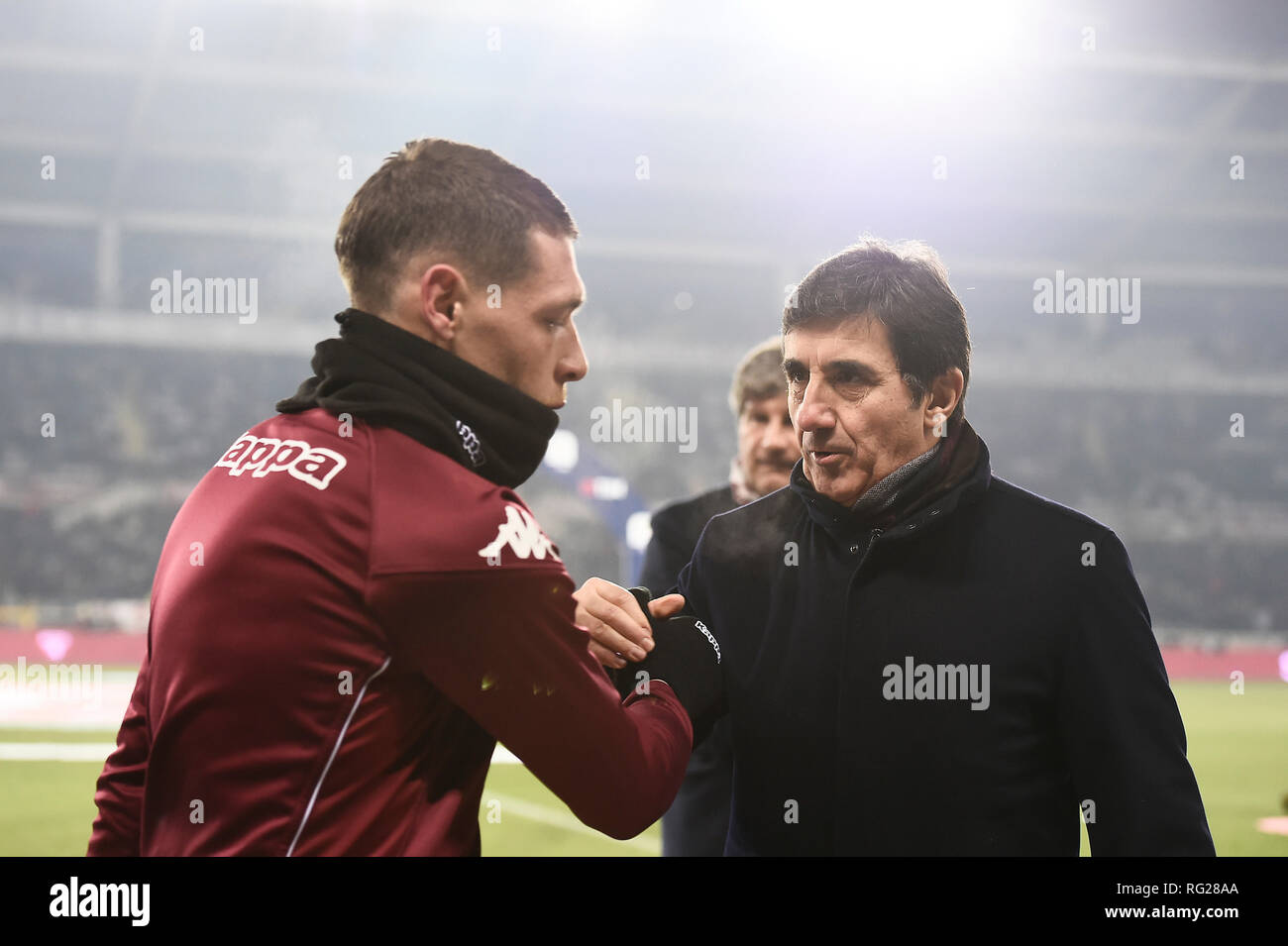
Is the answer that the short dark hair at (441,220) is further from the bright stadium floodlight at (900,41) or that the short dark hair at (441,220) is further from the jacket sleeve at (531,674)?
the bright stadium floodlight at (900,41)

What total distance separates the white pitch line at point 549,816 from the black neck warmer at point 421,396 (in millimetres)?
6378

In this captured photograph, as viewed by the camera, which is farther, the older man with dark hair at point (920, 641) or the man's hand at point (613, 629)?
the man's hand at point (613, 629)

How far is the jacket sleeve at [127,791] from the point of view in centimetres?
189

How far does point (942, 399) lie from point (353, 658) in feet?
4.00

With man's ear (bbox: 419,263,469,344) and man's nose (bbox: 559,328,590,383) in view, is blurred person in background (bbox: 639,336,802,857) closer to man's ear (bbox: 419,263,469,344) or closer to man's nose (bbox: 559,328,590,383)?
man's nose (bbox: 559,328,590,383)

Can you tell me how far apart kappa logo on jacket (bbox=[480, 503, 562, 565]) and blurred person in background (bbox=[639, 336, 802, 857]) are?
70.4 inches

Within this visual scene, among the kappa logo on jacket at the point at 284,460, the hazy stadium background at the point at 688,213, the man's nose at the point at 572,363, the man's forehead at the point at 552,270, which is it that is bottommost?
the kappa logo on jacket at the point at 284,460

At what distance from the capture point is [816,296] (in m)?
2.15

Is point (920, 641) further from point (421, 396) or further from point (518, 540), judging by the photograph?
point (421, 396)

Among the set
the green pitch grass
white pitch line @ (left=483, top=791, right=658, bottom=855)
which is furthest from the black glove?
white pitch line @ (left=483, top=791, right=658, bottom=855)

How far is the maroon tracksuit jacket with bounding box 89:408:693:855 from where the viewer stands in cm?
163

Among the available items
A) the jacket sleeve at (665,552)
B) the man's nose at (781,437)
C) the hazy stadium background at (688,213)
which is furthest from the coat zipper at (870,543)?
the hazy stadium background at (688,213)

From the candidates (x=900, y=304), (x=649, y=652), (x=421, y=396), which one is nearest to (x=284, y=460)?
(x=421, y=396)
